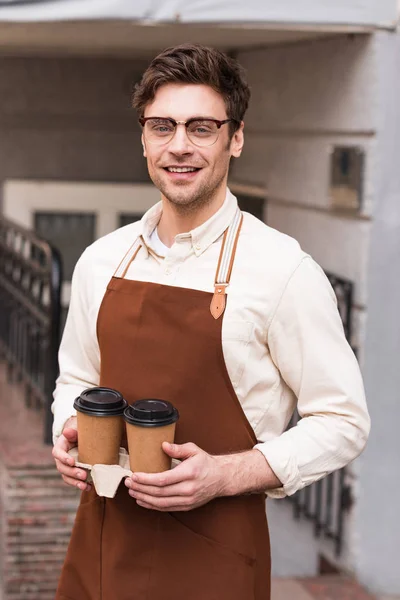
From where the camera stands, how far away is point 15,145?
7.05 meters

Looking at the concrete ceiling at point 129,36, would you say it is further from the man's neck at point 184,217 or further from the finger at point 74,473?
the finger at point 74,473

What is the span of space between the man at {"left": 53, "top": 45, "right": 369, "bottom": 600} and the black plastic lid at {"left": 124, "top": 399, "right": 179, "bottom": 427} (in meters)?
0.07

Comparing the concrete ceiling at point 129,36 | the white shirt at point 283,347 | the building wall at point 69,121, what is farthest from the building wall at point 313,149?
the white shirt at point 283,347

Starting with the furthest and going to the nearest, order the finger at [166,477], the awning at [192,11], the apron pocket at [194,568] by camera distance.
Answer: the awning at [192,11] → the apron pocket at [194,568] → the finger at [166,477]

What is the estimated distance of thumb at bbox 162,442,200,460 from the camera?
2164mm

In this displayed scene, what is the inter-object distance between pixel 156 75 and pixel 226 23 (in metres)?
1.81

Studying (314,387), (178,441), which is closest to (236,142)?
(314,387)

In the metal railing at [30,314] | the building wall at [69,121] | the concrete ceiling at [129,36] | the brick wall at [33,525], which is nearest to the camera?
the concrete ceiling at [129,36]

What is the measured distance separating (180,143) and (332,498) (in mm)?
2910

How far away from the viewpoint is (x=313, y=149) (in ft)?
16.5

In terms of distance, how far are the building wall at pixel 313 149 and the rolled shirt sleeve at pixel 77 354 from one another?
202cm

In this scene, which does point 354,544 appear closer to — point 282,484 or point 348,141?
point 348,141

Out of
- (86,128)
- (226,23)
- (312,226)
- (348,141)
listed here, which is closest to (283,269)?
(226,23)

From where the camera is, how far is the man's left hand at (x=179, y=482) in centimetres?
216
